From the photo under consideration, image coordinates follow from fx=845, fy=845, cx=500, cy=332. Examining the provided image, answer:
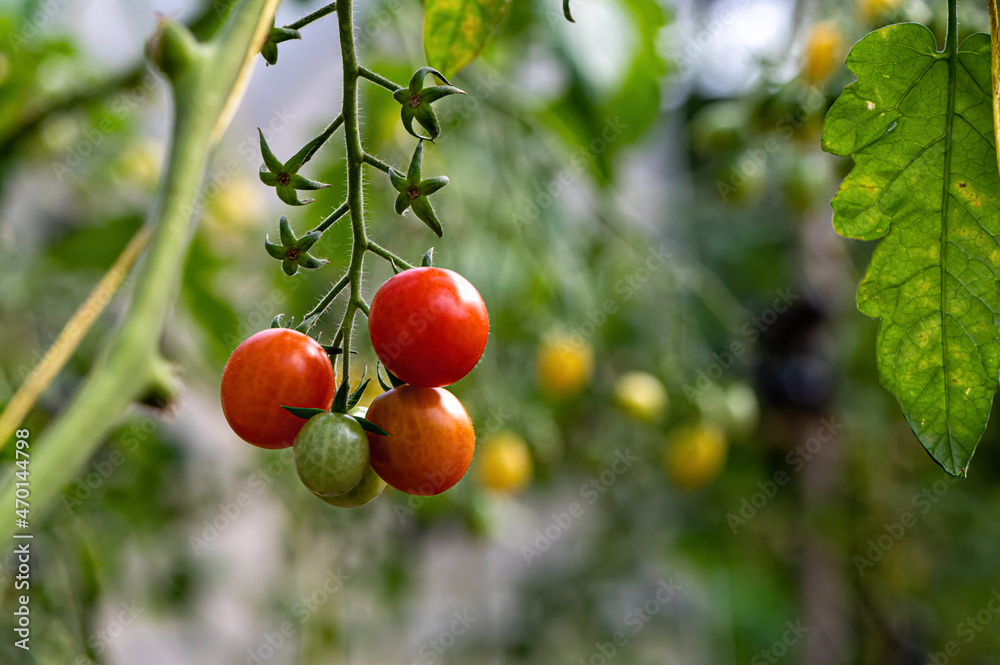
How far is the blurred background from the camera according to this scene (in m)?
1.05

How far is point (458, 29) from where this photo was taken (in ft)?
1.58

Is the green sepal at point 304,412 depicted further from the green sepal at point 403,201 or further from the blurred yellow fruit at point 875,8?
the blurred yellow fruit at point 875,8

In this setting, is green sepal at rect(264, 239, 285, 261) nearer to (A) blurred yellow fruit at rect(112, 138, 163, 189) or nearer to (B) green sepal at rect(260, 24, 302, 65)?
(B) green sepal at rect(260, 24, 302, 65)

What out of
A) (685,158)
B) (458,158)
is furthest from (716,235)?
(458,158)

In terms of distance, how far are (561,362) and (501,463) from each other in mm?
184

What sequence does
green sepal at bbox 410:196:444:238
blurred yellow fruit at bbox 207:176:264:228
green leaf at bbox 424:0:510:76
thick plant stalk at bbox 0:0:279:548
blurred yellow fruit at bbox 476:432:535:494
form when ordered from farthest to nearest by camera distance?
blurred yellow fruit at bbox 207:176:264:228 < blurred yellow fruit at bbox 476:432:535:494 < green leaf at bbox 424:0:510:76 < green sepal at bbox 410:196:444:238 < thick plant stalk at bbox 0:0:279:548

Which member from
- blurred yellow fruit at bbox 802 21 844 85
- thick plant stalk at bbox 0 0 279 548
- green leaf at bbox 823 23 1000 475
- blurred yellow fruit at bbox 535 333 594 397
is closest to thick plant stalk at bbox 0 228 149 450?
thick plant stalk at bbox 0 0 279 548

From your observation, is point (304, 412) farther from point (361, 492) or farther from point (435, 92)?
point (435, 92)

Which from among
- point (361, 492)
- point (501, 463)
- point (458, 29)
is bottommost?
point (501, 463)

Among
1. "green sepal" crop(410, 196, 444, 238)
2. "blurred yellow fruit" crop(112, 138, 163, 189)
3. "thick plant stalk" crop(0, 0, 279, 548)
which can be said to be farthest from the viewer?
"blurred yellow fruit" crop(112, 138, 163, 189)

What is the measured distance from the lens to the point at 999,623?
7.20ft

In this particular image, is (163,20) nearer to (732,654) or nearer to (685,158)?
(732,654)

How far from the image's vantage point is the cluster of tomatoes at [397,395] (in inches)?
15.4

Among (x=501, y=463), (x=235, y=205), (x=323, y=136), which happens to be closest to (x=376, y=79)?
(x=323, y=136)
